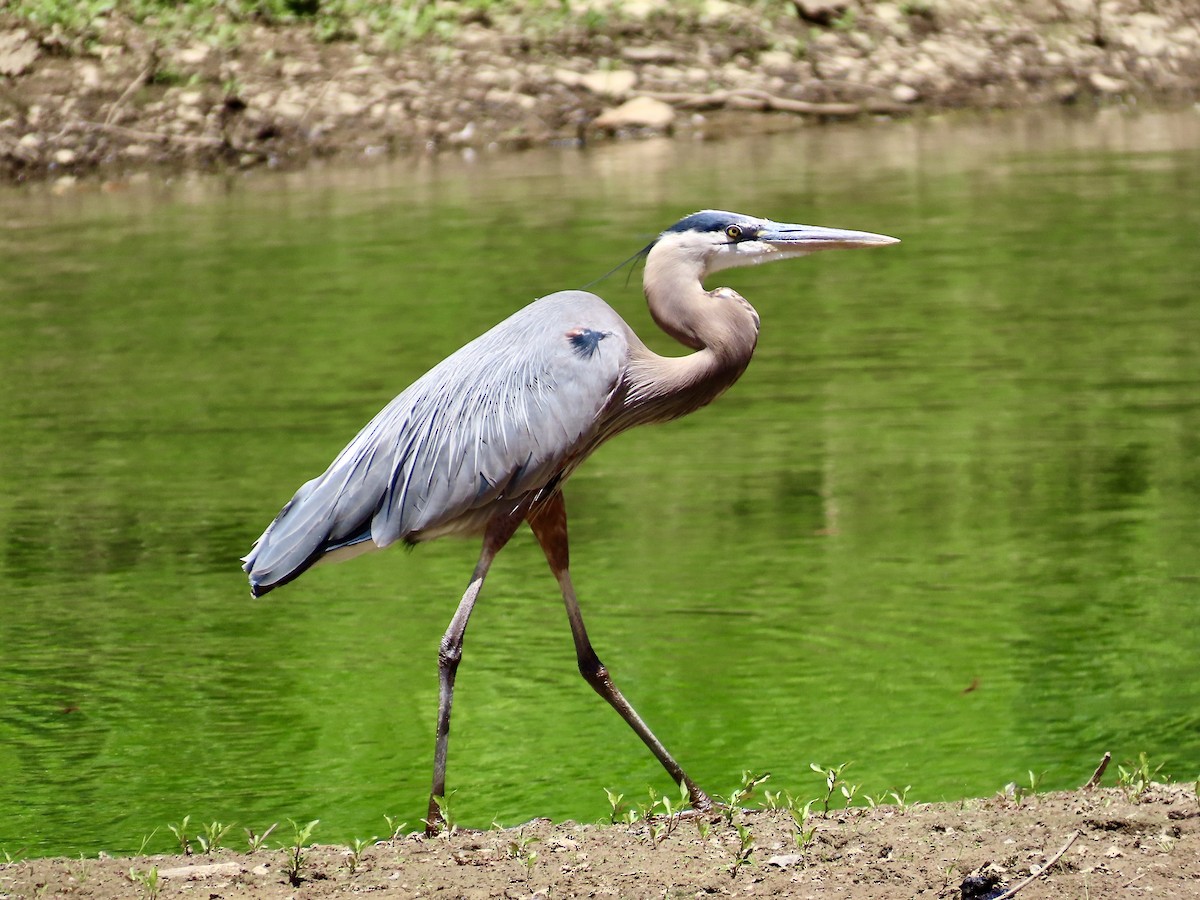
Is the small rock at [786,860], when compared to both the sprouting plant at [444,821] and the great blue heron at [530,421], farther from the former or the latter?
the sprouting plant at [444,821]

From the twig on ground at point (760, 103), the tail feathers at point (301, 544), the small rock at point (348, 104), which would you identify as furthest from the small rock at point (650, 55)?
the tail feathers at point (301, 544)

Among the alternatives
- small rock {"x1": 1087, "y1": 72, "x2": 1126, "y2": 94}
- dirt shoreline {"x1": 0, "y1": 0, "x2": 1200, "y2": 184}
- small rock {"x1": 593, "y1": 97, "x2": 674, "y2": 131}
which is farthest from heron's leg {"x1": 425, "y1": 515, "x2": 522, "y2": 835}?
small rock {"x1": 1087, "y1": 72, "x2": 1126, "y2": 94}

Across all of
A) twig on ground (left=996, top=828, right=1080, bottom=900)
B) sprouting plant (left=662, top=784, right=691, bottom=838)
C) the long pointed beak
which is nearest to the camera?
twig on ground (left=996, top=828, right=1080, bottom=900)

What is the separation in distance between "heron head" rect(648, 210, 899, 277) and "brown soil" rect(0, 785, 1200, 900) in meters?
1.57

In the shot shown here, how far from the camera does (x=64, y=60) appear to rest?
1734 cm

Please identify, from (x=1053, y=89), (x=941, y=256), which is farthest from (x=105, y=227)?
(x=1053, y=89)

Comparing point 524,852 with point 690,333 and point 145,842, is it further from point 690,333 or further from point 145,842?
point 690,333

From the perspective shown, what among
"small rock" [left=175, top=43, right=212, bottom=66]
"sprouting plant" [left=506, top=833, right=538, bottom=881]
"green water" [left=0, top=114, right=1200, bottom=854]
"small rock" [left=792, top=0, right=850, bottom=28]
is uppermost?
"small rock" [left=792, top=0, right=850, bottom=28]

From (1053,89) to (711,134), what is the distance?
11.8ft

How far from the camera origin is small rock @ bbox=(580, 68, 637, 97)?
1753 cm

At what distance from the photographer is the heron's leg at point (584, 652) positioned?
15.7 ft

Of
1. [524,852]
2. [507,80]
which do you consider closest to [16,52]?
[507,80]

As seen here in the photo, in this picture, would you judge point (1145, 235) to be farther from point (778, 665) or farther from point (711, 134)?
point (778, 665)

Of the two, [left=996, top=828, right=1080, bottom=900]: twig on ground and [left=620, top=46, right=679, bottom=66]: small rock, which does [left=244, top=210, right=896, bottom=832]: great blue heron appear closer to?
[left=996, top=828, right=1080, bottom=900]: twig on ground
